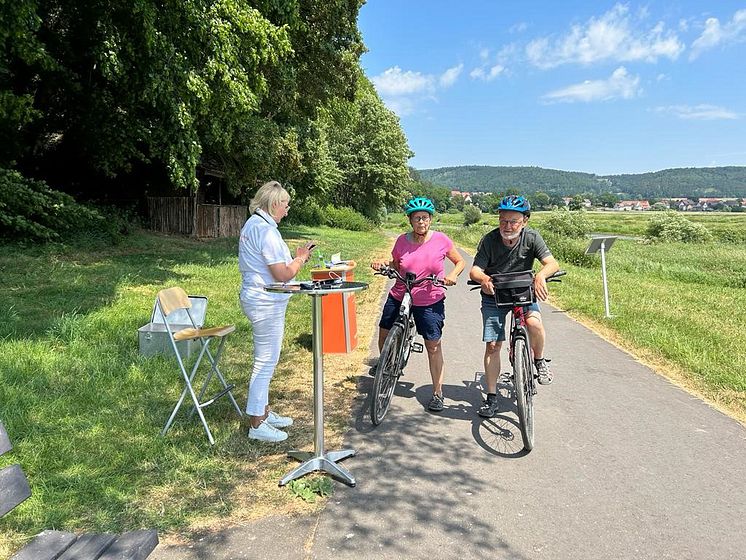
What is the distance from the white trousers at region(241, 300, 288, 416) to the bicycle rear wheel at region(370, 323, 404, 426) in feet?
2.97

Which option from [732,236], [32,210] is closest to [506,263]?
[32,210]

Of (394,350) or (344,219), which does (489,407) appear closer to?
(394,350)

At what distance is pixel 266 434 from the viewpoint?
4305mm

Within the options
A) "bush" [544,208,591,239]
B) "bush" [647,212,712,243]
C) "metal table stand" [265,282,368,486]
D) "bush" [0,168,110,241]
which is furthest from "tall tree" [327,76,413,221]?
"metal table stand" [265,282,368,486]

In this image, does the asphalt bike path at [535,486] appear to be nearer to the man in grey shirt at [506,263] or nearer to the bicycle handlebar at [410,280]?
the man in grey shirt at [506,263]

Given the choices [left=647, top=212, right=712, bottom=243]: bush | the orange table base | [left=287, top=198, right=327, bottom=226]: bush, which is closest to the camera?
the orange table base

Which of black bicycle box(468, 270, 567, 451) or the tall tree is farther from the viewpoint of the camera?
the tall tree

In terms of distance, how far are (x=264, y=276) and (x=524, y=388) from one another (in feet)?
7.15

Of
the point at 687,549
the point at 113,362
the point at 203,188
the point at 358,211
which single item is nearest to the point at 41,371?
the point at 113,362

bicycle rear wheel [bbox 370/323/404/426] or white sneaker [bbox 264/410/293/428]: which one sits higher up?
bicycle rear wheel [bbox 370/323/404/426]

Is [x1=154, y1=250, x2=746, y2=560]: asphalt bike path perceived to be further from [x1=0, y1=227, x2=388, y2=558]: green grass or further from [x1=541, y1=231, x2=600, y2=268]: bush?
[x1=541, y1=231, x2=600, y2=268]: bush

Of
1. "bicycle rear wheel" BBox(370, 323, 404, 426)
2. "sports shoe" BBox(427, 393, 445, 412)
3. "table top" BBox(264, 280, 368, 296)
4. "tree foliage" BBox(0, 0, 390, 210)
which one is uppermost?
"tree foliage" BBox(0, 0, 390, 210)

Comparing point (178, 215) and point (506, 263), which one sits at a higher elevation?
point (178, 215)

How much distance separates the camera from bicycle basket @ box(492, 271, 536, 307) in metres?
4.44
